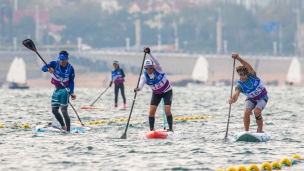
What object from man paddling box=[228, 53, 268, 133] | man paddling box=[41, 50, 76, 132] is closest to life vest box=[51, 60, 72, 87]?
man paddling box=[41, 50, 76, 132]

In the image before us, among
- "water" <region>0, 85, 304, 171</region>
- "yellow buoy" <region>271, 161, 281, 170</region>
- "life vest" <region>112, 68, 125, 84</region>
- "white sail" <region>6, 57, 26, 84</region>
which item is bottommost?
"white sail" <region>6, 57, 26, 84</region>

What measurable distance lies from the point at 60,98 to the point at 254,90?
4.77 meters

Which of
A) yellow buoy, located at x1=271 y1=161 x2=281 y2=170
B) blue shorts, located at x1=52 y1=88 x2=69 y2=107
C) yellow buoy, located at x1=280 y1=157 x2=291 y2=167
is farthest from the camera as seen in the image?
blue shorts, located at x1=52 y1=88 x2=69 y2=107

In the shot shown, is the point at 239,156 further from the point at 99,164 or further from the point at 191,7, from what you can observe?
the point at 191,7

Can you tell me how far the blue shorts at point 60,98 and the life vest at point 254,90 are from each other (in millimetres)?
4321

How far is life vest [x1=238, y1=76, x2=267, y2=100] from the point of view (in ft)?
71.7

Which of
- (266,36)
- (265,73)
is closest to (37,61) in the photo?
(265,73)

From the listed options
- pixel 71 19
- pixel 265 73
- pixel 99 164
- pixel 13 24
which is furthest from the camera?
pixel 71 19

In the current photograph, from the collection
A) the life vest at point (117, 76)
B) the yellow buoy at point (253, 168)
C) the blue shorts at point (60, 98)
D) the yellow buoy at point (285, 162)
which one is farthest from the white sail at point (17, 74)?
the yellow buoy at point (253, 168)

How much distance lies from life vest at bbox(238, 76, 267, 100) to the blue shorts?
432 cm

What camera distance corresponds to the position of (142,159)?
18.9 m

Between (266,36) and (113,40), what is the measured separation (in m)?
25.9

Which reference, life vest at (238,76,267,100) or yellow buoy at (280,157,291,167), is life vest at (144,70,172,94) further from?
yellow buoy at (280,157,291,167)

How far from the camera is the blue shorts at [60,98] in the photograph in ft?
76.6
